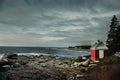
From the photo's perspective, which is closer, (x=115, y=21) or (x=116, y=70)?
(x=116, y=70)

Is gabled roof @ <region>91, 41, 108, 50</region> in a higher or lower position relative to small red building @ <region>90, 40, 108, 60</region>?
higher

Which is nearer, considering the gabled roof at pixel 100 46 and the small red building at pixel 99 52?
the small red building at pixel 99 52

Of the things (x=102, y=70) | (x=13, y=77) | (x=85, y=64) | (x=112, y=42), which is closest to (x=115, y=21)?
(x=112, y=42)

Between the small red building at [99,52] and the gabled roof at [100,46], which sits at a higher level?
the gabled roof at [100,46]

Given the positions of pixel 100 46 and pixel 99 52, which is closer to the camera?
pixel 99 52

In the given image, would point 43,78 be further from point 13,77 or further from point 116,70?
point 116,70

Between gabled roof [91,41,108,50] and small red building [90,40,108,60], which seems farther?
gabled roof [91,41,108,50]

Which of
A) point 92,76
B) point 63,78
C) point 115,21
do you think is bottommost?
point 63,78

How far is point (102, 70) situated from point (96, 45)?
40380mm

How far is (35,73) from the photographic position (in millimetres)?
28141

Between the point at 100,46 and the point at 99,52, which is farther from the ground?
the point at 100,46

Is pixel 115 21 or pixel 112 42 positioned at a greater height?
pixel 115 21

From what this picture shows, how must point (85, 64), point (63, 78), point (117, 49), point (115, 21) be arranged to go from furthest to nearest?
point (115, 21) → point (117, 49) → point (85, 64) → point (63, 78)

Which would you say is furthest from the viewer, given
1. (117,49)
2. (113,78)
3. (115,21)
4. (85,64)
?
(115,21)
